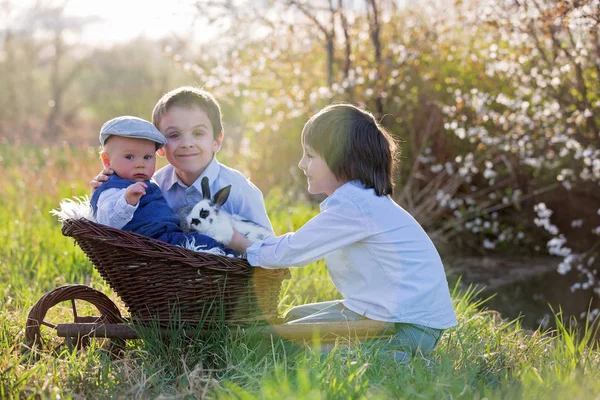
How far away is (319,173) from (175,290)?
2.68ft

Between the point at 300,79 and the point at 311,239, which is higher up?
the point at 300,79

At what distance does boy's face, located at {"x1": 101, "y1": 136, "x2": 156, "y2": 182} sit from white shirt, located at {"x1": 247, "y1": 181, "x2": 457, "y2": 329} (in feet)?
2.32

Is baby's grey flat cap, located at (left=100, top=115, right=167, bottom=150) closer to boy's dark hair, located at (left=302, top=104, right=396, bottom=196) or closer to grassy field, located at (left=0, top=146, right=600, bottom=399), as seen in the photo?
boy's dark hair, located at (left=302, top=104, right=396, bottom=196)

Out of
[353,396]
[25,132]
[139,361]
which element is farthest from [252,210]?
[25,132]

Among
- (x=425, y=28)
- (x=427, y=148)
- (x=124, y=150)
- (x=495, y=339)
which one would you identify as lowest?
(x=495, y=339)

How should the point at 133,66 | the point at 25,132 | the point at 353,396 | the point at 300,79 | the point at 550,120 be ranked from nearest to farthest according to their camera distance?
the point at 353,396 < the point at 550,120 < the point at 300,79 < the point at 25,132 < the point at 133,66

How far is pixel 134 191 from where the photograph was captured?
9.70ft

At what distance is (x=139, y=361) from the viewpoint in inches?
122

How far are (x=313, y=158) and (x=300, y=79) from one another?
4.65 m

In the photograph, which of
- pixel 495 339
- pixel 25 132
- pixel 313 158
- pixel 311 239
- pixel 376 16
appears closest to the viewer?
pixel 311 239

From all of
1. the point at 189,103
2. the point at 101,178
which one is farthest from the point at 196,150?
the point at 101,178

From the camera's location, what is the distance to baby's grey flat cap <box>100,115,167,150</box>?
314 centimetres

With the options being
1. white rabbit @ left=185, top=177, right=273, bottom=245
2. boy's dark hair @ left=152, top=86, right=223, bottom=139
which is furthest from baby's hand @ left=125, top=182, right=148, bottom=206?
boy's dark hair @ left=152, top=86, right=223, bottom=139

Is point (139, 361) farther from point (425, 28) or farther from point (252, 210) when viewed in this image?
point (425, 28)
